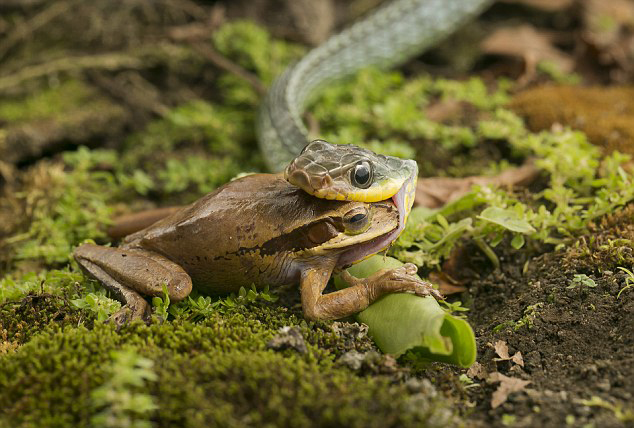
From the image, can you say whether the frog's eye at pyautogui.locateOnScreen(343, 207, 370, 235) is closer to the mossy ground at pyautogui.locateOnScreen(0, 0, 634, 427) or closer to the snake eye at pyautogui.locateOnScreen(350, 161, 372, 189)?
the snake eye at pyautogui.locateOnScreen(350, 161, 372, 189)

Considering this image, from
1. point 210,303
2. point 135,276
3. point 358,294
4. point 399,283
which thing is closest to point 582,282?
point 399,283

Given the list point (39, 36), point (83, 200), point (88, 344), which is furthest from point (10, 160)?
point (88, 344)

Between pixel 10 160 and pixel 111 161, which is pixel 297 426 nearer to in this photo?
pixel 111 161

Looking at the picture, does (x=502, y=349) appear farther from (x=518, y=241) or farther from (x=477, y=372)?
(x=518, y=241)

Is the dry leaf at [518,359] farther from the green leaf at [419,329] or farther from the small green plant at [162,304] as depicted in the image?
the small green plant at [162,304]

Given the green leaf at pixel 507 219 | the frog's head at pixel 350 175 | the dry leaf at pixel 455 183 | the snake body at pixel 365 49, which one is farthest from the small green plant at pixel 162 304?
the snake body at pixel 365 49

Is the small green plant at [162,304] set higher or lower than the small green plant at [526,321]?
higher
